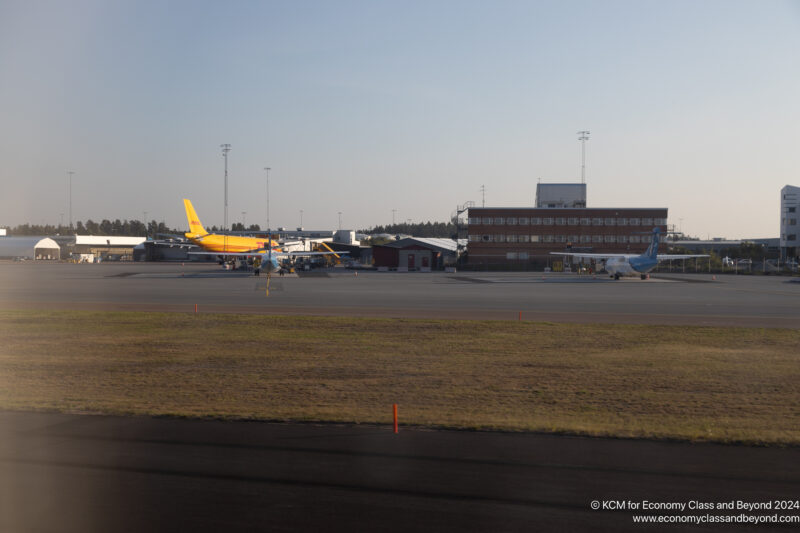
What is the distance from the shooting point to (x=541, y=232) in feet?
334

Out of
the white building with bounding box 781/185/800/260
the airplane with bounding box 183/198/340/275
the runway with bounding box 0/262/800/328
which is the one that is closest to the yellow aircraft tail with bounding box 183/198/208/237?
the airplane with bounding box 183/198/340/275

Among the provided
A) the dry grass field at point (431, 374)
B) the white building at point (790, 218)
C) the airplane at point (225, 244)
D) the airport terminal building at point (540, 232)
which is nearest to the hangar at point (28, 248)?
the airplane at point (225, 244)

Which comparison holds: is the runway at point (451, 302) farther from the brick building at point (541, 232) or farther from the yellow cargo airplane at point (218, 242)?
the brick building at point (541, 232)

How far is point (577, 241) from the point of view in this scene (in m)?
101

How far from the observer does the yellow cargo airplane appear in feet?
266

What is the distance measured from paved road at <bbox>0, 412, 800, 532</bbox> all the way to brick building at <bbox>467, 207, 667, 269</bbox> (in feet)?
302

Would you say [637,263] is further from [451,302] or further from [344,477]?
[344,477]

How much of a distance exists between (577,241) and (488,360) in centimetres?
8724

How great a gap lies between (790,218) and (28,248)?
142 meters

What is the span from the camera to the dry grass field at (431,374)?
11922mm

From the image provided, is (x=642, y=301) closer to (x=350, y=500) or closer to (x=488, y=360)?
(x=488, y=360)

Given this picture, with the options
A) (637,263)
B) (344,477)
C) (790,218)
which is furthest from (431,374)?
(790,218)

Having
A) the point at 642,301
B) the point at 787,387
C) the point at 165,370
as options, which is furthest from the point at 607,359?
the point at 642,301

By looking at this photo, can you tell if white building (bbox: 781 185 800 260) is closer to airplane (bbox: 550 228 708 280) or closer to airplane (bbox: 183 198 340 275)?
airplane (bbox: 550 228 708 280)
